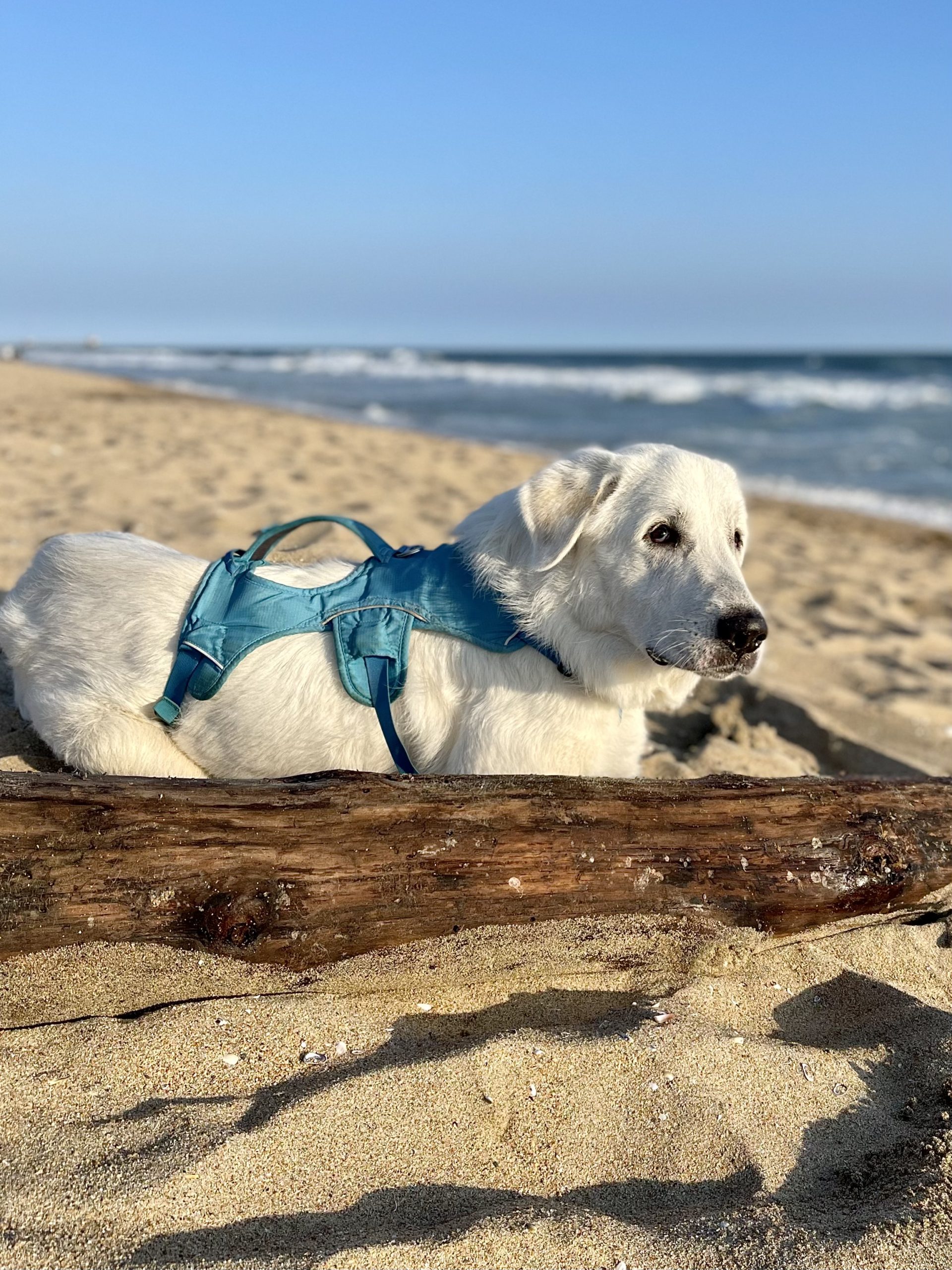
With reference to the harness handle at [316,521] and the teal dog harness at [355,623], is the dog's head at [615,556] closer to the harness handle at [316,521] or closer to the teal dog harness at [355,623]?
the teal dog harness at [355,623]

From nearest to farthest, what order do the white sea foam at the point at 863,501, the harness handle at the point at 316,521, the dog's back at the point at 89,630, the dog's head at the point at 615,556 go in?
the dog's head at the point at 615,556 < the dog's back at the point at 89,630 < the harness handle at the point at 316,521 < the white sea foam at the point at 863,501

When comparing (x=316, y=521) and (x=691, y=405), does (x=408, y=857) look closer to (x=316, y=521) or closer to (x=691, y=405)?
(x=316, y=521)

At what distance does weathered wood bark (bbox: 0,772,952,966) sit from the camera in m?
2.54

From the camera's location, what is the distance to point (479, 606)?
3.47 meters

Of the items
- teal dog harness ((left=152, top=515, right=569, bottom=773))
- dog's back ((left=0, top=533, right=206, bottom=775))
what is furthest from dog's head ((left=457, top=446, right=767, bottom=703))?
dog's back ((left=0, top=533, right=206, bottom=775))

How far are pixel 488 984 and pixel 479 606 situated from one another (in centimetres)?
129

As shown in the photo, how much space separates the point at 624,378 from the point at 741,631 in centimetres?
4706

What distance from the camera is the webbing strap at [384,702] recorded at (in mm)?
3346

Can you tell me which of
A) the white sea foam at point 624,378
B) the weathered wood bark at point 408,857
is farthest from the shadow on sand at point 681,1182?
the white sea foam at point 624,378

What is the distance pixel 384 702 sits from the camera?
11.0 ft

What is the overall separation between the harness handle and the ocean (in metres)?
12.5

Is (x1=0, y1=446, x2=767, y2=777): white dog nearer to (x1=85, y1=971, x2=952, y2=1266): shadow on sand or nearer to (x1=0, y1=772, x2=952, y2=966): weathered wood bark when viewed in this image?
(x1=0, y1=772, x2=952, y2=966): weathered wood bark

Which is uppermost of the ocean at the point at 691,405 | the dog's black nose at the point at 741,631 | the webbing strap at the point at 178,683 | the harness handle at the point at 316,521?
the ocean at the point at 691,405

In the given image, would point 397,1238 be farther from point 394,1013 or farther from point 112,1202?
point 394,1013
